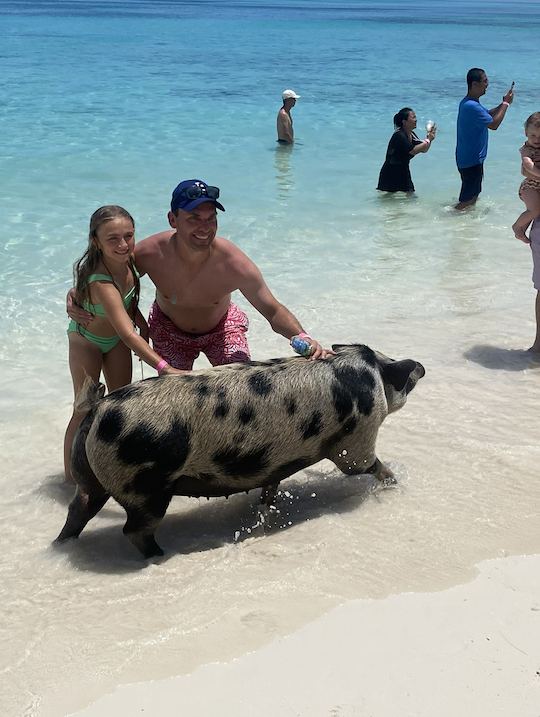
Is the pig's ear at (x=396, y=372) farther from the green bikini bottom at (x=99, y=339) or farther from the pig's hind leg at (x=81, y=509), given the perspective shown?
the pig's hind leg at (x=81, y=509)

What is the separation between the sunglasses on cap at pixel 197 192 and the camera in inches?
174

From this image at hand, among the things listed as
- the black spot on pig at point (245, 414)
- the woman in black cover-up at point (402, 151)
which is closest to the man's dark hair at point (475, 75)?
the woman in black cover-up at point (402, 151)

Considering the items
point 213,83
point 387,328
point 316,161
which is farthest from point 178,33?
point 387,328

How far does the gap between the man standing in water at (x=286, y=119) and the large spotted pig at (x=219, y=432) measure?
1267 cm

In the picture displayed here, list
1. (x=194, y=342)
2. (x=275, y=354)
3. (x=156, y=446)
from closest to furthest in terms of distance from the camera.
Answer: (x=156, y=446) → (x=194, y=342) → (x=275, y=354)

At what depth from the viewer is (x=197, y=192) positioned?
4426 mm

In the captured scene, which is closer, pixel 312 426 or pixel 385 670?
pixel 385 670

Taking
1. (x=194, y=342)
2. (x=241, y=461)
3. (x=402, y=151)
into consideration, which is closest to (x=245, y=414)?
(x=241, y=461)

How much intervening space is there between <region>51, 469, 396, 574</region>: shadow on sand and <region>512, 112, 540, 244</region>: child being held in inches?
112

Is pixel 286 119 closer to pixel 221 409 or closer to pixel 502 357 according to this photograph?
pixel 502 357

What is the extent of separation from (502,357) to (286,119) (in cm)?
1078

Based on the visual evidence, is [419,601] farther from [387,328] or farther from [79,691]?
[387,328]

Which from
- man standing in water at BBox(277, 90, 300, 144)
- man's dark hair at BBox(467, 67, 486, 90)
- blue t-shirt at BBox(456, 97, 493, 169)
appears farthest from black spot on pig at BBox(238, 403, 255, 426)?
man standing in water at BBox(277, 90, 300, 144)

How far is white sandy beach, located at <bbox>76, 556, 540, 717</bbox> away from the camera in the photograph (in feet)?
10.6
